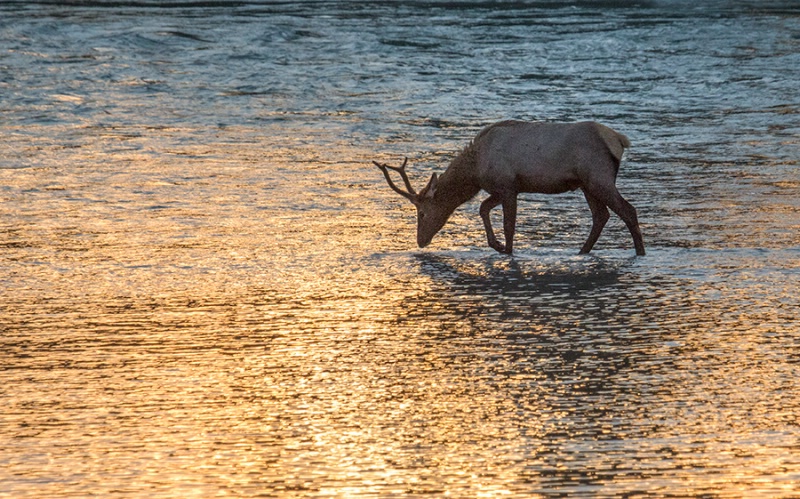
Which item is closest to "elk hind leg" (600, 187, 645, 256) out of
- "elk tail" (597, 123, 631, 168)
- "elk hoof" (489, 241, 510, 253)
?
"elk tail" (597, 123, 631, 168)

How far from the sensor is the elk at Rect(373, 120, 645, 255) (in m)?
10.0

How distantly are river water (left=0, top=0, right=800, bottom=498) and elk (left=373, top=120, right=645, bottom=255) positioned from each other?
27cm

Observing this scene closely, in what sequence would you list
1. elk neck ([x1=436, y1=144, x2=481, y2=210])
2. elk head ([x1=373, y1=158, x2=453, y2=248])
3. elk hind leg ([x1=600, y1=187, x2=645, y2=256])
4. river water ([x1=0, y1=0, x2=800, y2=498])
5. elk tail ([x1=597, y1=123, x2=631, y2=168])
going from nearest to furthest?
1. river water ([x1=0, y1=0, x2=800, y2=498])
2. elk hind leg ([x1=600, y1=187, x2=645, y2=256])
3. elk tail ([x1=597, y1=123, x2=631, y2=168])
4. elk head ([x1=373, y1=158, x2=453, y2=248])
5. elk neck ([x1=436, y1=144, x2=481, y2=210])

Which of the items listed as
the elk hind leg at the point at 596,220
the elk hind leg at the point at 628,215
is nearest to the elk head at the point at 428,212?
the elk hind leg at the point at 596,220

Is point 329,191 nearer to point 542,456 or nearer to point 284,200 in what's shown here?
point 284,200

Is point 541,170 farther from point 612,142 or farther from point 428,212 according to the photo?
point 428,212

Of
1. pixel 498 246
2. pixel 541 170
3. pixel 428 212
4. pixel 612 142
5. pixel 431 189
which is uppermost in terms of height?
pixel 612 142

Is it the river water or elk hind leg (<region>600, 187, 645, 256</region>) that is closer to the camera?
the river water

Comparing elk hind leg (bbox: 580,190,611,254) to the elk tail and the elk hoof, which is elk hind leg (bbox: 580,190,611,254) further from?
the elk hoof

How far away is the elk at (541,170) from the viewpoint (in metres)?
10.0

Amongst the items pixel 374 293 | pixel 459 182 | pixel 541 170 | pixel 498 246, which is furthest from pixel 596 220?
pixel 374 293

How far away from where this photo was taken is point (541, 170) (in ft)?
33.3

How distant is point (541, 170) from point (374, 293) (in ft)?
6.64

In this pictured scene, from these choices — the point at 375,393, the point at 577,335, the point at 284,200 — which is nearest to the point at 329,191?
the point at 284,200
